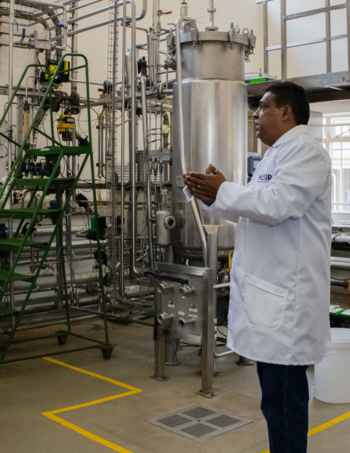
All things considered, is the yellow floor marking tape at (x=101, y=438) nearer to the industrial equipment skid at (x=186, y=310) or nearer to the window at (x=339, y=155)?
the industrial equipment skid at (x=186, y=310)

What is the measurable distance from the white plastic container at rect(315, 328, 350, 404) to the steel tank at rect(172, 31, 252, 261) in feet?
3.58

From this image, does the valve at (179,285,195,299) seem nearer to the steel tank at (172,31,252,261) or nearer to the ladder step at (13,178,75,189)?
the steel tank at (172,31,252,261)

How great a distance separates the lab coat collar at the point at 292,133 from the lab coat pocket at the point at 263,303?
48 cm

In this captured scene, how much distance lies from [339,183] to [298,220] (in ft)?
28.8

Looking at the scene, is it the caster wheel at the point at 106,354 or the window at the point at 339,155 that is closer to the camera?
the caster wheel at the point at 106,354

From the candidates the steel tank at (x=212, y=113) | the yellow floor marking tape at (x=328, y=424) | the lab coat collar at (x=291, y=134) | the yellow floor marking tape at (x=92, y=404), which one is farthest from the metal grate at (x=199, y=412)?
the lab coat collar at (x=291, y=134)

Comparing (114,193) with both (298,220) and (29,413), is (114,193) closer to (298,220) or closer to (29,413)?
(29,413)

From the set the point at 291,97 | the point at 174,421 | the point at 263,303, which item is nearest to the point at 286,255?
the point at 263,303

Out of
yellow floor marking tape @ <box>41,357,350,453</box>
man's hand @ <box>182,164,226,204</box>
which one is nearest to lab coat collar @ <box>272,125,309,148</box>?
man's hand @ <box>182,164,226,204</box>

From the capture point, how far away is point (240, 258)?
73.4 inches

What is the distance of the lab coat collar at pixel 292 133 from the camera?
5.97ft

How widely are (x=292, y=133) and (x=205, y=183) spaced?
13.7 inches

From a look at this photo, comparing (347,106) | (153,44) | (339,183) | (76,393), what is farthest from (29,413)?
(339,183)

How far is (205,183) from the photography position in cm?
184
